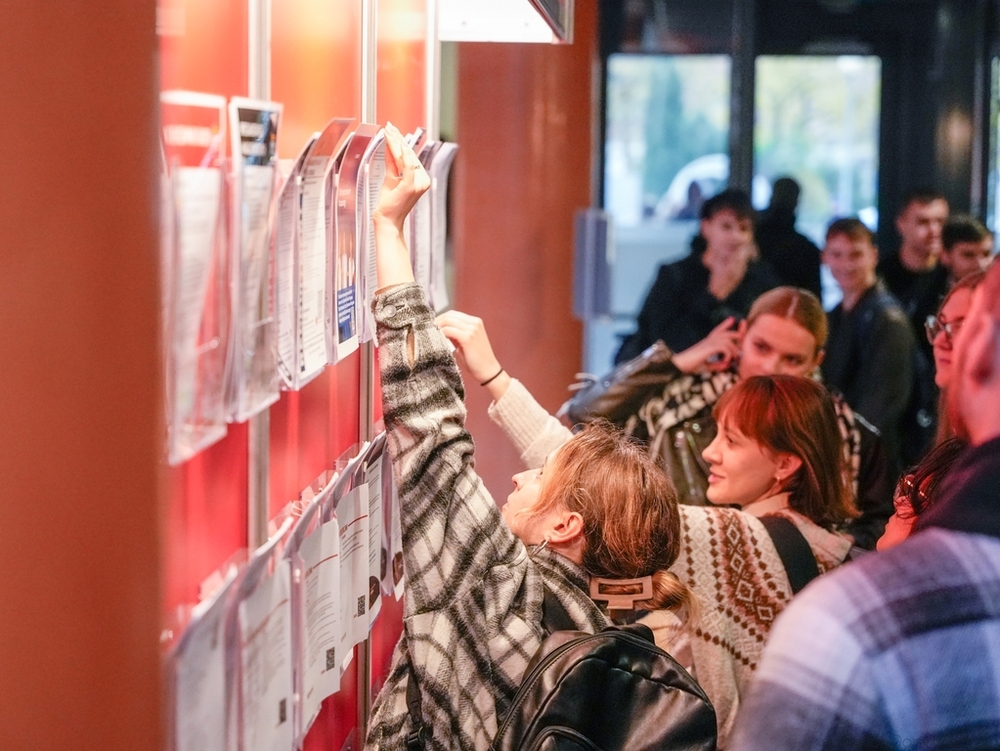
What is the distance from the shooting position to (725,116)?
30.4 feet

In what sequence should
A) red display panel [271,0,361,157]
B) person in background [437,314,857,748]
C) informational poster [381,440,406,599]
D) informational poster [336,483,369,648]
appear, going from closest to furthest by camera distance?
red display panel [271,0,361,157], informational poster [336,483,369,648], informational poster [381,440,406,599], person in background [437,314,857,748]

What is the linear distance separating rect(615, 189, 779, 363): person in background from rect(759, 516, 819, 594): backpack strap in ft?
8.26

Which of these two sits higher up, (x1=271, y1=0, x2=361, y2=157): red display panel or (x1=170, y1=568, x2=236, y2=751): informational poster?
(x1=271, y1=0, x2=361, y2=157): red display panel

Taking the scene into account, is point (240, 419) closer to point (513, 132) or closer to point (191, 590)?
point (191, 590)

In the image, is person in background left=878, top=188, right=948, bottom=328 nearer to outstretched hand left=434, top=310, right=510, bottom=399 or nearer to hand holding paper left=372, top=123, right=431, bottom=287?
outstretched hand left=434, top=310, right=510, bottom=399

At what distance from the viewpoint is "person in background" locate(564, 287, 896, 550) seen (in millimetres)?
3242

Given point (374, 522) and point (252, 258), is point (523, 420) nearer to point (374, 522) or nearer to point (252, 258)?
point (374, 522)

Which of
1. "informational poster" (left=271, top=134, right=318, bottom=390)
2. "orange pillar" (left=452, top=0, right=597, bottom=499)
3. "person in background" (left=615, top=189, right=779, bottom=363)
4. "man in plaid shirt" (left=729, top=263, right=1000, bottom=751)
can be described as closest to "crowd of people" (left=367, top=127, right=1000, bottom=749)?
"man in plaid shirt" (left=729, top=263, right=1000, bottom=751)

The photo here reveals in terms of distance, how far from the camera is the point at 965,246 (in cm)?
600

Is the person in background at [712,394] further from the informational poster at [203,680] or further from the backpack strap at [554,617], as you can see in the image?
the informational poster at [203,680]

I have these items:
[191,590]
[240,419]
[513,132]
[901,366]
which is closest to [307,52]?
[240,419]

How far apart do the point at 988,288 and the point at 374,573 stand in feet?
3.26

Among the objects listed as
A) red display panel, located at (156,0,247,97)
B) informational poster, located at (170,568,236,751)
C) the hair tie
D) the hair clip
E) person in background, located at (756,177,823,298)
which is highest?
red display panel, located at (156,0,247,97)

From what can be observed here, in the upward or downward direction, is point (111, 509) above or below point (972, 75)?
below
